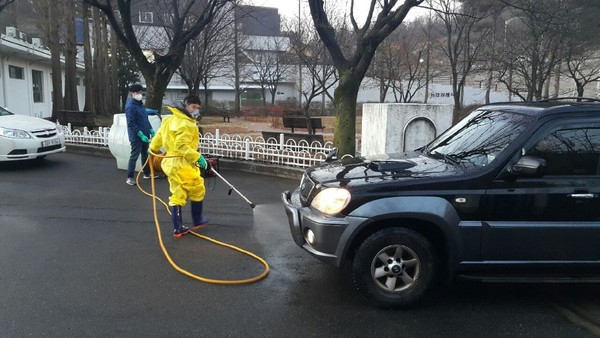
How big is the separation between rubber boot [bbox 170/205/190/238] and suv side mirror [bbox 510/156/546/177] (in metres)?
3.71

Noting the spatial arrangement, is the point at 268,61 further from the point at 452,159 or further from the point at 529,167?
the point at 529,167

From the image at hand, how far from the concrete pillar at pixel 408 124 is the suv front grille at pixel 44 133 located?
7015 millimetres

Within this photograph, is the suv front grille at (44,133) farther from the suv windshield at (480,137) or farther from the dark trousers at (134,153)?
the suv windshield at (480,137)

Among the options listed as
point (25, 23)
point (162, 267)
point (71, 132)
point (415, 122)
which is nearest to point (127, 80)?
point (25, 23)

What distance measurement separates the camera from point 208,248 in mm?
5277

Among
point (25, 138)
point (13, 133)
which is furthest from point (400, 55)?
point (13, 133)

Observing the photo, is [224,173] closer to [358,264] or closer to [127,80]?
[358,264]

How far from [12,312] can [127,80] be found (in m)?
39.3

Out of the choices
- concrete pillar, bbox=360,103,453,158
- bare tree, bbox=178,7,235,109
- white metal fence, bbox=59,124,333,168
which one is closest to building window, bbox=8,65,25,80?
bare tree, bbox=178,7,235,109

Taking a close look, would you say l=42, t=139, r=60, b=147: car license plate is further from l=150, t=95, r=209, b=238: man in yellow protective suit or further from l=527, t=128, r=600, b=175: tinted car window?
l=527, t=128, r=600, b=175: tinted car window

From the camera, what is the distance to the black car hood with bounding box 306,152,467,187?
12.5 ft

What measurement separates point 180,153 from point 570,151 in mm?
3866

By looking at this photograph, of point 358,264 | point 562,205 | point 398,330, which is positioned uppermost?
point 562,205

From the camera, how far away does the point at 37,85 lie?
2591cm
